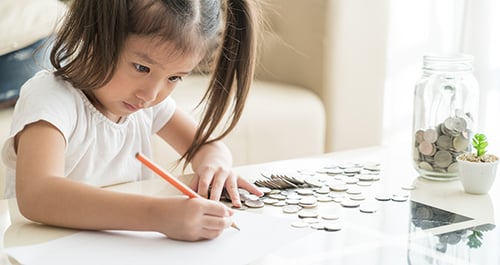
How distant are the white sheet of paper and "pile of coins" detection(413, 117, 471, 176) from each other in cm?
35

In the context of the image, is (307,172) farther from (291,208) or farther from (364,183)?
(291,208)

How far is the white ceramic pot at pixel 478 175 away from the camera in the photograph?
1.21m

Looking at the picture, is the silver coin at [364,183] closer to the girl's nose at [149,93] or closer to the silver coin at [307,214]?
the silver coin at [307,214]

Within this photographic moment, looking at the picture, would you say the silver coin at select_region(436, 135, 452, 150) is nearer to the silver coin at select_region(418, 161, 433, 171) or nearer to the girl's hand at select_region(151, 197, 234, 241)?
the silver coin at select_region(418, 161, 433, 171)

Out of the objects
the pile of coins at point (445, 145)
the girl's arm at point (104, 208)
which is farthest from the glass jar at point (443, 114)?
the girl's arm at point (104, 208)

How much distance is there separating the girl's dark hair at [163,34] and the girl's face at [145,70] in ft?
0.04

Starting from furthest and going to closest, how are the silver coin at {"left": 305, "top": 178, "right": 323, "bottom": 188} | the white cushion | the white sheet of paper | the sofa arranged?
the sofa < the white cushion < the silver coin at {"left": 305, "top": 178, "right": 323, "bottom": 188} < the white sheet of paper

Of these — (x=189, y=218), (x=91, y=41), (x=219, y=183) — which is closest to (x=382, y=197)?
(x=219, y=183)

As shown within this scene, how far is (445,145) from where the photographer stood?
1280mm

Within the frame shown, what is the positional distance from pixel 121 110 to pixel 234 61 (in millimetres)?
213

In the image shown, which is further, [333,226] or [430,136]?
[430,136]

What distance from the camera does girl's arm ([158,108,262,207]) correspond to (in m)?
1.21

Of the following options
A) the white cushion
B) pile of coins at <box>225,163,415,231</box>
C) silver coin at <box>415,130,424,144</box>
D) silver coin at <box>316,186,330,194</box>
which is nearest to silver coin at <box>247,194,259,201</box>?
pile of coins at <box>225,163,415,231</box>

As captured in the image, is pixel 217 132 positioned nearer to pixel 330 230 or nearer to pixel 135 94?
pixel 135 94
